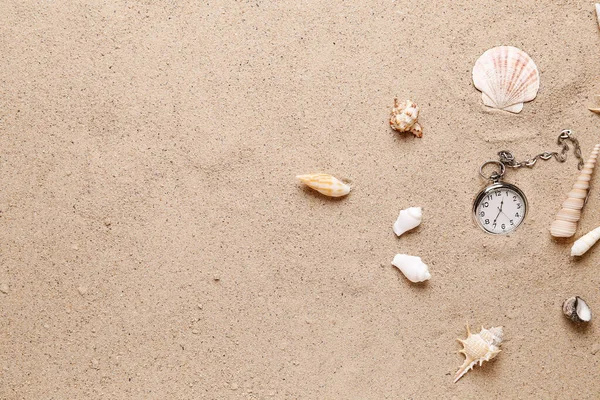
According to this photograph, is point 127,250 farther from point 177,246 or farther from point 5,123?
point 5,123

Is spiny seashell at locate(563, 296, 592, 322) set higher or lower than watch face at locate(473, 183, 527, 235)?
lower

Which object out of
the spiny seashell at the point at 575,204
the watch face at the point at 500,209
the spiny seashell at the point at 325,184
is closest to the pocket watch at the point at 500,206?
the watch face at the point at 500,209

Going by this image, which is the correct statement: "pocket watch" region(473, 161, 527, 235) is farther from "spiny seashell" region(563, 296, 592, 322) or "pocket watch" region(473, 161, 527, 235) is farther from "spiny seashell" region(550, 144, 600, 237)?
"spiny seashell" region(563, 296, 592, 322)

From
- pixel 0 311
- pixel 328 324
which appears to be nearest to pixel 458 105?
pixel 328 324

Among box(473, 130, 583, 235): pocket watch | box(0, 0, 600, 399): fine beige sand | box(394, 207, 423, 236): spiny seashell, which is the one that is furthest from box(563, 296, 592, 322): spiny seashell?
box(394, 207, 423, 236): spiny seashell

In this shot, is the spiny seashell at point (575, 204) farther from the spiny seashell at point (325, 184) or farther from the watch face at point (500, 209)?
the spiny seashell at point (325, 184)

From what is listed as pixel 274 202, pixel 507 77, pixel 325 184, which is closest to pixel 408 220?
pixel 325 184

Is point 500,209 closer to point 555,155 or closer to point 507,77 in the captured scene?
point 555,155
